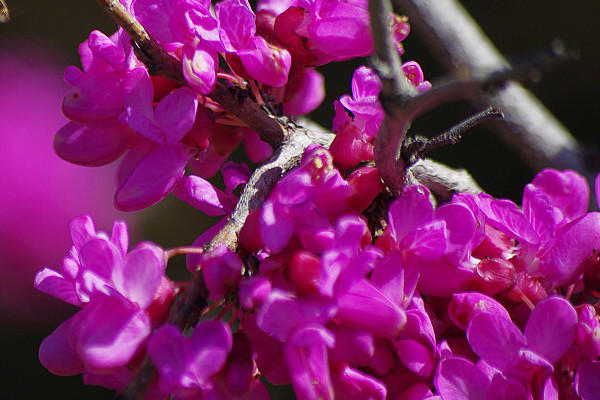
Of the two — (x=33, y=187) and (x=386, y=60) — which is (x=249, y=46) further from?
(x=33, y=187)

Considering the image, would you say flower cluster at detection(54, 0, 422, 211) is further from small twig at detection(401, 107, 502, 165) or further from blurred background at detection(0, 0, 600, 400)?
blurred background at detection(0, 0, 600, 400)

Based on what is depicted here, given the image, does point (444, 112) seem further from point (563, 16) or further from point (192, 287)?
point (192, 287)

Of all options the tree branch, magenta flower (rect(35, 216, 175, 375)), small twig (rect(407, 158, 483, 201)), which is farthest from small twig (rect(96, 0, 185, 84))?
the tree branch

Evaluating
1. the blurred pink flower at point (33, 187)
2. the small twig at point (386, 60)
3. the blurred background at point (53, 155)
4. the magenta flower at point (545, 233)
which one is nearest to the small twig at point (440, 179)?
the magenta flower at point (545, 233)

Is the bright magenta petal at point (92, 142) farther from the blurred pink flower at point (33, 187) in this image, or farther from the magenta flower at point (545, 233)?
the blurred pink flower at point (33, 187)

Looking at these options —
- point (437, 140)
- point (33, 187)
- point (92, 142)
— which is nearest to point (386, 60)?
point (437, 140)

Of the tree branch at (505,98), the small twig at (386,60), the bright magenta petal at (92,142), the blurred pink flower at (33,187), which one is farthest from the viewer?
the blurred pink flower at (33,187)

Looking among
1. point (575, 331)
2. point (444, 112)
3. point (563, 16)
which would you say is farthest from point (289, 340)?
point (563, 16)
